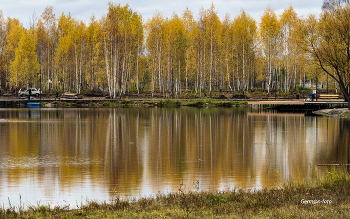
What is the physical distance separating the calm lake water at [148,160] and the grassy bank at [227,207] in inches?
54.0

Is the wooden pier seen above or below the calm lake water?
above

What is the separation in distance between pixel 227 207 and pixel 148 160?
26.8 feet

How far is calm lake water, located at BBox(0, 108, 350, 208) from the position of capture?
10.9 meters

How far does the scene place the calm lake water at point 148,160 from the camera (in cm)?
1091

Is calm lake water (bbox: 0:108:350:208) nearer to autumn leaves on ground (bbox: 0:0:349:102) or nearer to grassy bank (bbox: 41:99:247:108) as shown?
grassy bank (bbox: 41:99:247:108)

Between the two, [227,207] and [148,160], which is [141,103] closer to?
[148,160]

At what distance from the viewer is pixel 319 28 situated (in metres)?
41.6

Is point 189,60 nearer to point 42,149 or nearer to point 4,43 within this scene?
point 4,43

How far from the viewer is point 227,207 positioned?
7707 millimetres

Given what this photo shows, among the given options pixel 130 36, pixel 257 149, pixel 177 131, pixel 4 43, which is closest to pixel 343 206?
pixel 257 149

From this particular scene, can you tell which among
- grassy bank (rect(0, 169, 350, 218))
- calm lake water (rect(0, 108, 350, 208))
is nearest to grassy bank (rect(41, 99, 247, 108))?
calm lake water (rect(0, 108, 350, 208))

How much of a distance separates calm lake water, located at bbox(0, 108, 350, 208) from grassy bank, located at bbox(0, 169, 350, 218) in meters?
1.37

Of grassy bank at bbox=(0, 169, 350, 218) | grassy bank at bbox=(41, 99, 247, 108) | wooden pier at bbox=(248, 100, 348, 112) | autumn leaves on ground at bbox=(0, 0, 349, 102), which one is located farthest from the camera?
autumn leaves on ground at bbox=(0, 0, 349, 102)

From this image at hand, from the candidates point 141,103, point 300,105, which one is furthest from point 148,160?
point 141,103
